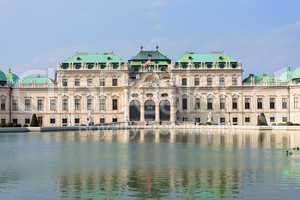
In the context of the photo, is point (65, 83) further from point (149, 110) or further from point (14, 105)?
point (149, 110)

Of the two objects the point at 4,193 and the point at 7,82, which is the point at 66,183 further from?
the point at 7,82

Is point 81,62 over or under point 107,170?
over

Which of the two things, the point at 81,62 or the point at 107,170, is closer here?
the point at 107,170

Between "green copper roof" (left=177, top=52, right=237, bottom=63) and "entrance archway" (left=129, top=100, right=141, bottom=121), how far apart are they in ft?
41.3

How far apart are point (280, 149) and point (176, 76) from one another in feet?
230

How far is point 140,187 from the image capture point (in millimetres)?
32094

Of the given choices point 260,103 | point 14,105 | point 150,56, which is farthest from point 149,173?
point 150,56

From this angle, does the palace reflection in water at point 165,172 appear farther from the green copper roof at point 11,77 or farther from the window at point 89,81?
the green copper roof at point 11,77

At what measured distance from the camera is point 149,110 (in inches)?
4783

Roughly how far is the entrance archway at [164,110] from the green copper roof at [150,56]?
1086cm

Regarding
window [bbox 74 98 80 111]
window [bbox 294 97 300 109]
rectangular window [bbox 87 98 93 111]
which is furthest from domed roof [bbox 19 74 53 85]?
window [bbox 294 97 300 109]

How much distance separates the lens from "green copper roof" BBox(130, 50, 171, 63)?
128 meters

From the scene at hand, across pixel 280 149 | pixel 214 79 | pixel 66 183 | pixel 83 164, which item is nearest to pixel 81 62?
pixel 214 79

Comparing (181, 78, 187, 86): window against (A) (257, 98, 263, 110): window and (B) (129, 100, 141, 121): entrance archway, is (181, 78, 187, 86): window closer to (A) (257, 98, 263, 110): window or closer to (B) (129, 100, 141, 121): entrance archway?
(B) (129, 100, 141, 121): entrance archway
